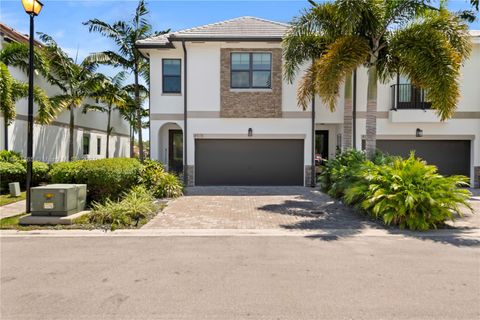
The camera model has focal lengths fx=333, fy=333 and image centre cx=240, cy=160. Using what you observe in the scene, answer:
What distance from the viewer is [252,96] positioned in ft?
48.1

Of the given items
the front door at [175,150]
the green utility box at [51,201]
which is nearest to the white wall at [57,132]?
the front door at [175,150]

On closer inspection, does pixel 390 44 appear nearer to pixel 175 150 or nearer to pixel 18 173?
pixel 175 150

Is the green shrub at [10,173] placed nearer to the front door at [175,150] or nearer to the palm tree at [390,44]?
the front door at [175,150]

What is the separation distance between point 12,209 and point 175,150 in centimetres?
814

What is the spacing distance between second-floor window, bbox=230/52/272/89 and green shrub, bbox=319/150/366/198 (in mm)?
4625

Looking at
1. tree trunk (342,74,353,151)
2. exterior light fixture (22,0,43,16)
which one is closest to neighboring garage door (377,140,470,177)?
tree trunk (342,74,353,151)

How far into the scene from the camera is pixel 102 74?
60.7ft

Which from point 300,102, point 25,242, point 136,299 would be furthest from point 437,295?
point 300,102

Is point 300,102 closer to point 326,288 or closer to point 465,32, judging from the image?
point 465,32

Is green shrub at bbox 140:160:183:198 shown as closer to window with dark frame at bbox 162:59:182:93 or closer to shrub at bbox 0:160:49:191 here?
window with dark frame at bbox 162:59:182:93

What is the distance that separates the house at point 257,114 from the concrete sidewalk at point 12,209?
18.2 ft

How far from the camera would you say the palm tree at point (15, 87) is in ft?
42.1

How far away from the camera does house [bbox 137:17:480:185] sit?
14.6 metres

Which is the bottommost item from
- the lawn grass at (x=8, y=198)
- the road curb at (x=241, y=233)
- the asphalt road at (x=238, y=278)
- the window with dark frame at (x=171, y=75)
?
the asphalt road at (x=238, y=278)
